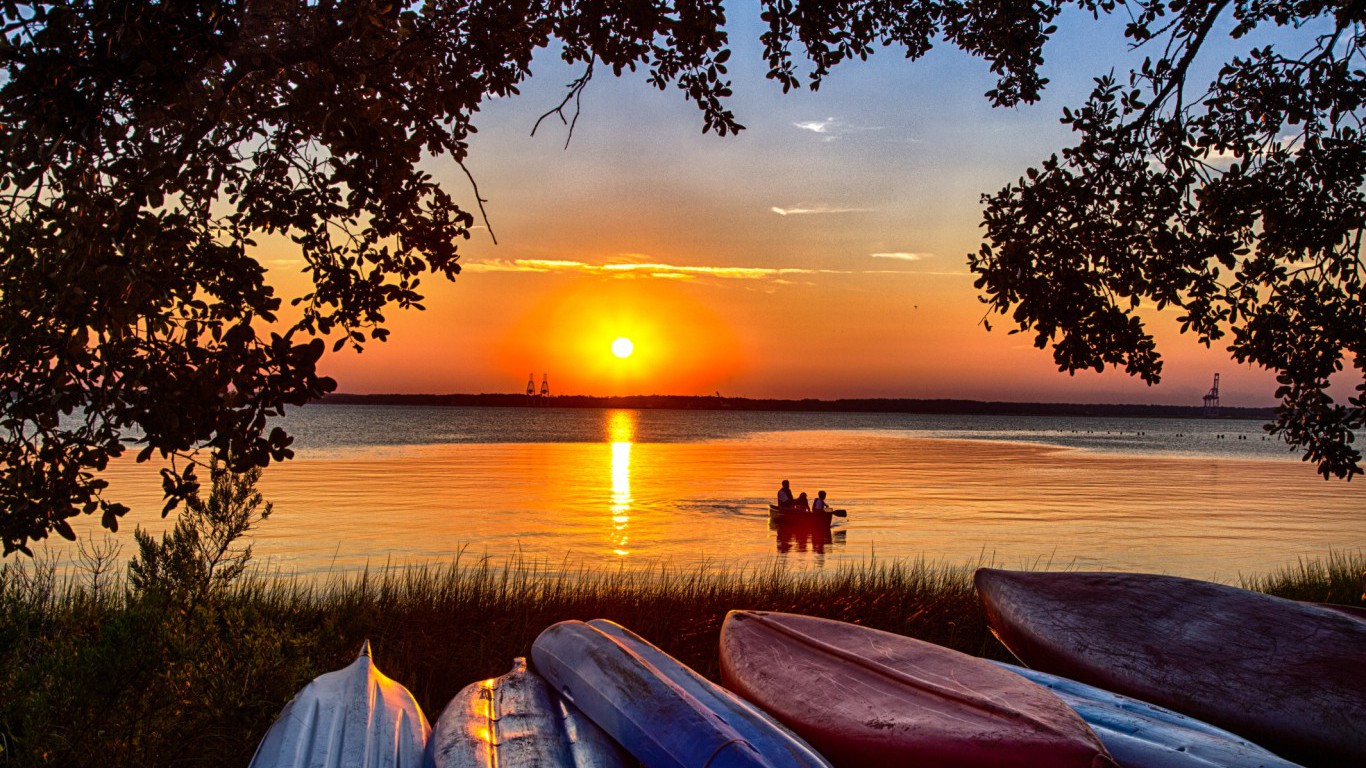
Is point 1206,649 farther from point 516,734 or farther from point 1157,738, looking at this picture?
point 516,734

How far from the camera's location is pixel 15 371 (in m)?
3.21

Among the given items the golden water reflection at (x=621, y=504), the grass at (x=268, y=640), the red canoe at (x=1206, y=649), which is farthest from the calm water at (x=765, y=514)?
the red canoe at (x=1206, y=649)

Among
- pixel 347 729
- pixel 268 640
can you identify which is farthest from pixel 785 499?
pixel 347 729

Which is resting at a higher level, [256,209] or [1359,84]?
[1359,84]

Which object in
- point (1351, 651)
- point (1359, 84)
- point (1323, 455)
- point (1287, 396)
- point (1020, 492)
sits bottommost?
point (1020, 492)

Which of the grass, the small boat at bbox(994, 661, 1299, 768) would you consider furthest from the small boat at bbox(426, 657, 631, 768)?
the small boat at bbox(994, 661, 1299, 768)

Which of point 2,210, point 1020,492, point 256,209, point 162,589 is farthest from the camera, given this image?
point 1020,492

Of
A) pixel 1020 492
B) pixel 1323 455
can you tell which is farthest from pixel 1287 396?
pixel 1020 492

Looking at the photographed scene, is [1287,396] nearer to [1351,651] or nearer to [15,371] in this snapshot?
[1351,651]

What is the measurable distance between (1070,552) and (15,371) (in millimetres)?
19126

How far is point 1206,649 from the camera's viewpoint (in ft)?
16.9

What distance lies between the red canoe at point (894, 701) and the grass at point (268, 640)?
160cm

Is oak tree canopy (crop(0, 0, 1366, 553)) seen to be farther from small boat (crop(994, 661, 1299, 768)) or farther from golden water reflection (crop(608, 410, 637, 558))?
golden water reflection (crop(608, 410, 637, 558))

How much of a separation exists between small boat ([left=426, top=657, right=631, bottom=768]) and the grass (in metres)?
1.58
